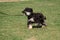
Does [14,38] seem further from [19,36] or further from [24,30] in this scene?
[24,30]

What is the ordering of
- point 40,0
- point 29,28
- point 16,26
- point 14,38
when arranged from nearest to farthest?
1. point 14,38
2. point 29,28
3. point 16,26
4. point 40,0

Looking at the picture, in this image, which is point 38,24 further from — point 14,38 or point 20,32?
point 14,38

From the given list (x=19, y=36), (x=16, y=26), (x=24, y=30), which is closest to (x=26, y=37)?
(x=19, y=36)

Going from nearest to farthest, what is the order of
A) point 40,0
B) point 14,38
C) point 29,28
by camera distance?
point 14,38 → point 29,28 → point 40,0

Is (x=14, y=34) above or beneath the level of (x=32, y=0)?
above

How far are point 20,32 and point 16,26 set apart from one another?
4.01ft

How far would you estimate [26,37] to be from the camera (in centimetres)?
898

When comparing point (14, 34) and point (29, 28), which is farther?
point (29, 28)

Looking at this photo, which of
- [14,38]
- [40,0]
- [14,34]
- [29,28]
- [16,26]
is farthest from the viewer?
[40,0]

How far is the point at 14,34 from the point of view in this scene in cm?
940

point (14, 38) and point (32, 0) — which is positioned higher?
point (14, 38)

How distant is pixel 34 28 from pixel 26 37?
1386 millimetres

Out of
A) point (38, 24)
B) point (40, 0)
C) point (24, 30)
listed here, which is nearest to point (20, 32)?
point (24, 30)

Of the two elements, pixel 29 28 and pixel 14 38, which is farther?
pixel 29 28
